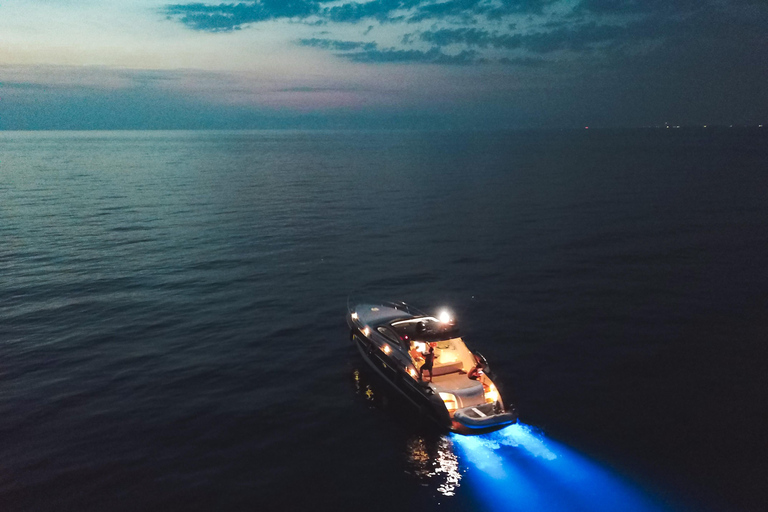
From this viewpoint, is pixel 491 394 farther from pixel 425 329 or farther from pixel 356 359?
pixel 356 359

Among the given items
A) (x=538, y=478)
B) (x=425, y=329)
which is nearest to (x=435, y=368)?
(x=425, y=329)

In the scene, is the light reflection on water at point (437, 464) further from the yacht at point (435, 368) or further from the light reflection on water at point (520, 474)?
the yacht at point (435, 368)

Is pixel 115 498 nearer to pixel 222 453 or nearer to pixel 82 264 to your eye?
pixel 222 453

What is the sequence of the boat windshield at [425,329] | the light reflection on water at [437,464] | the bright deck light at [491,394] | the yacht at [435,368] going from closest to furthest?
the light reflection on water at [437,464] < the yacht at [435,368] < the bright deck light at [491,394] < the boat windshield at [425,329]

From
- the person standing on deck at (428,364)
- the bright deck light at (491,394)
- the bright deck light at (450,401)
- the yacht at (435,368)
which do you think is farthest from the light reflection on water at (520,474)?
the person standing on deck at (428,364)

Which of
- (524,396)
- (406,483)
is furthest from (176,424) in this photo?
(524,396)

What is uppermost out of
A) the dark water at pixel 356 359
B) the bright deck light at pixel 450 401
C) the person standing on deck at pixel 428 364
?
the person standing on deck at pixel 428 364

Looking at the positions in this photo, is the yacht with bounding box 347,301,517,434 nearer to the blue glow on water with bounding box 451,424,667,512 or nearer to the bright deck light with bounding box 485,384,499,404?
the bright deck light with bounding box 485,384,499,404
